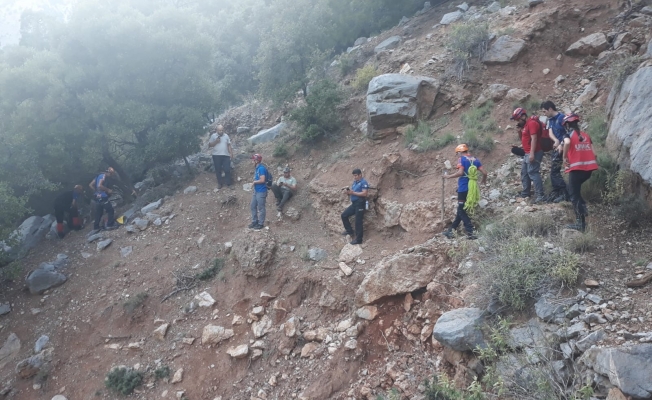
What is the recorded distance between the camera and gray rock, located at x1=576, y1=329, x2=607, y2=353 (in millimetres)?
3906

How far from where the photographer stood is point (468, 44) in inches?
433

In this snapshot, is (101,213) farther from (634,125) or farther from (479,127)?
(634,125)

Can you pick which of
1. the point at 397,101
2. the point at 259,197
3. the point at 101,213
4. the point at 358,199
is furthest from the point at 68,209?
the point at 397,101

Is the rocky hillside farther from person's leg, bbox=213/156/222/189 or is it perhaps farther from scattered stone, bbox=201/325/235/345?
person's leg, bbox=213/156/222/189

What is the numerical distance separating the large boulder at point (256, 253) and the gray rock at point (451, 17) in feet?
30.7

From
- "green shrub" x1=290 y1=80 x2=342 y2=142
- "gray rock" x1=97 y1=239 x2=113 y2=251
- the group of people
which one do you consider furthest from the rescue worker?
the group of people

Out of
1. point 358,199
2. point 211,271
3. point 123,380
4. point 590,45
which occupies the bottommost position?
point 123,380

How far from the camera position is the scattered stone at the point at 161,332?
8.09 m

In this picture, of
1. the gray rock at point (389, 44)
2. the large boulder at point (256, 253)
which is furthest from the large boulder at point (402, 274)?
the gray rock at point (389, 44)

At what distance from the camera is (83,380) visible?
7.92 metres

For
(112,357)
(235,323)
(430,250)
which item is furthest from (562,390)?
→ (112,357)

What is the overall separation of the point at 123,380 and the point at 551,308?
684cm

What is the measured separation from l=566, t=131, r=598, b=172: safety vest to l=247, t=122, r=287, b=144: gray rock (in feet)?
30.5

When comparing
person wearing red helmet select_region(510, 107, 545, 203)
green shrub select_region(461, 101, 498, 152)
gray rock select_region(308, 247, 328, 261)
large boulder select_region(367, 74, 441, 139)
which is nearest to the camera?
person wearing red helmet select_region(510, 107, 545, 203)
